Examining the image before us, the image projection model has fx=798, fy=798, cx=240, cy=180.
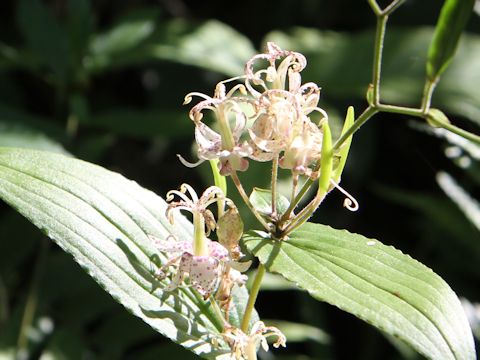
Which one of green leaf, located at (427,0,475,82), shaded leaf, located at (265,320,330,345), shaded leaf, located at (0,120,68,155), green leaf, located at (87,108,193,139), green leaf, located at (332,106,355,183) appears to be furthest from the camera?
green leaf, located at (87,108,193,139)

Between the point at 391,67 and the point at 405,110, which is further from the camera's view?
the point at 391,67

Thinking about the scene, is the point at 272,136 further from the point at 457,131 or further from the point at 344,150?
the point at 457,131

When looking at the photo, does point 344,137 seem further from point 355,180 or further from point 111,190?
point 355,180

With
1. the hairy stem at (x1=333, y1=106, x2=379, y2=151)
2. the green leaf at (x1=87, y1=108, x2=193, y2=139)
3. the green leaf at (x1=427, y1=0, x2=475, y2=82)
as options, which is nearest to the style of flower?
the hairy stem at (x1=333, y1=106, x2=379, y2=151)

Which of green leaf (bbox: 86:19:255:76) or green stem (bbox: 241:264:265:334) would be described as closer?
green stem (bbox: 241:264:265:334)

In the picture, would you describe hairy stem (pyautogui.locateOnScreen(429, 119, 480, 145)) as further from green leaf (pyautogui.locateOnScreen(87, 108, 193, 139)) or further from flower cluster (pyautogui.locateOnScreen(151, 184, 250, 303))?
green leaf (pyautogui.locateOnScreen(87, 108, 193, 139))

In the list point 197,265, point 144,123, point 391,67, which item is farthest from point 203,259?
point 391,67
